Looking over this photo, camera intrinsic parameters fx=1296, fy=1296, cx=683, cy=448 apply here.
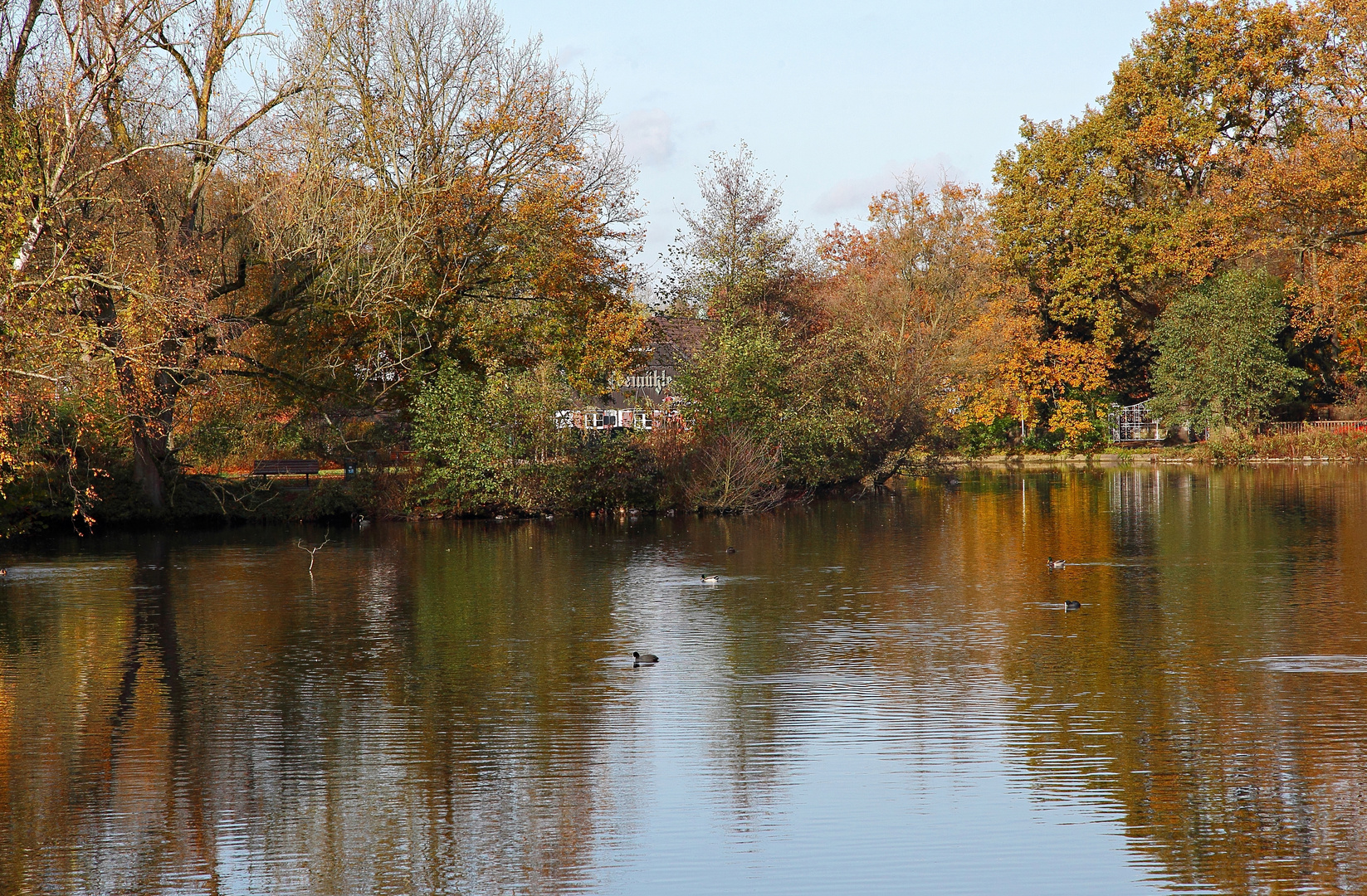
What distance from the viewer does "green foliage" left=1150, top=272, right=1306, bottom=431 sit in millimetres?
51875

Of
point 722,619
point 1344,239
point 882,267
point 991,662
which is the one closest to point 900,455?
point 882,267

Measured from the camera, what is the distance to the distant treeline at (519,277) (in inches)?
876

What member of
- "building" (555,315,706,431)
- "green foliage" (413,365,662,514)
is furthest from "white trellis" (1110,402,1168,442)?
"green foliage" (413,365,662,514)

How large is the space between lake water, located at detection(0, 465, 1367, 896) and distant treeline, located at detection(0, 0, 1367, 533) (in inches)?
189

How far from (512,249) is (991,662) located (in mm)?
23342

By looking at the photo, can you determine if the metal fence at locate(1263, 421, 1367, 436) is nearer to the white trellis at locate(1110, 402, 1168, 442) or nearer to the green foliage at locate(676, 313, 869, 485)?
the white trellis at locate(1110, 402, 1168, 442)

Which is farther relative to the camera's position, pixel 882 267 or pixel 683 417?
pixel 882 267

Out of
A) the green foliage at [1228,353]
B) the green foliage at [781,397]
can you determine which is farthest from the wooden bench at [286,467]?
the green foliage at [1228,353]

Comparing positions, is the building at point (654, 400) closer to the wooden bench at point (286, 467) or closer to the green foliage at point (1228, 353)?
the wooden bench at point (286, 467)

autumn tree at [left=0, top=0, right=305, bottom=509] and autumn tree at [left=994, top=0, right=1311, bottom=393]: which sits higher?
autumn tree at [left=994, top=0, right=1311, bottom=393]

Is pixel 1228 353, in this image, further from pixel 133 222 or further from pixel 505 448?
pixel 133 222

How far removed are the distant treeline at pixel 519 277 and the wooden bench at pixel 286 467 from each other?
1.51ft

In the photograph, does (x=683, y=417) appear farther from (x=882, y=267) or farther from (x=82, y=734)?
(x=82, y=734)

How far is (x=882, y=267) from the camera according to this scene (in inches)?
2034
